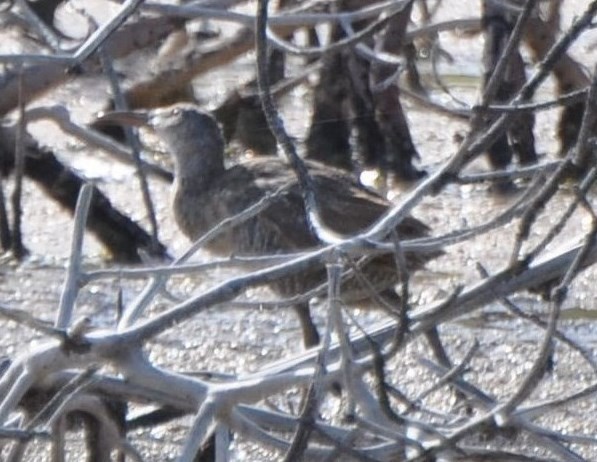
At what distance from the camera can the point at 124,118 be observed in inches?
270

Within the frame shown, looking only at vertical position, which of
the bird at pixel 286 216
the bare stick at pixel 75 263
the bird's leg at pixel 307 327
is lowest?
the bare stick at pixel 75 263

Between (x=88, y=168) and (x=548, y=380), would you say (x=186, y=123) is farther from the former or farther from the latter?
(x=548, y=380)

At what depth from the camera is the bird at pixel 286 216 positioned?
6.02 meters

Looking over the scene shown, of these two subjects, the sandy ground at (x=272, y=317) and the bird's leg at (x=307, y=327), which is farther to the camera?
the bird's leg at (x=307, y=327)

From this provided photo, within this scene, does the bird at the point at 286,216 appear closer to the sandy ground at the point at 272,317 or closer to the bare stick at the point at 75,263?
the sandy ground at the point at 272,317

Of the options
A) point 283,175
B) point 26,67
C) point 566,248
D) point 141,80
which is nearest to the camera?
point 566,248

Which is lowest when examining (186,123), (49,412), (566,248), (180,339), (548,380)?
(49,412)

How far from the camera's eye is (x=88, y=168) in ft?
26.8

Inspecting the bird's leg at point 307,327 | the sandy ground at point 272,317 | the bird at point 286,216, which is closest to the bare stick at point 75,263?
the sandy ground at point 272,317

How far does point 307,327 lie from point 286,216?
13.8 inches

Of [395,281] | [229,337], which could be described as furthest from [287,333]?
[395,281]

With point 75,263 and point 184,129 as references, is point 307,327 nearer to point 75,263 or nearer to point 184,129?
point 184,129

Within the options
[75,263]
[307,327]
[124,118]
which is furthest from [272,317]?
[75,263]

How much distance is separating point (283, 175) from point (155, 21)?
3.30ft
